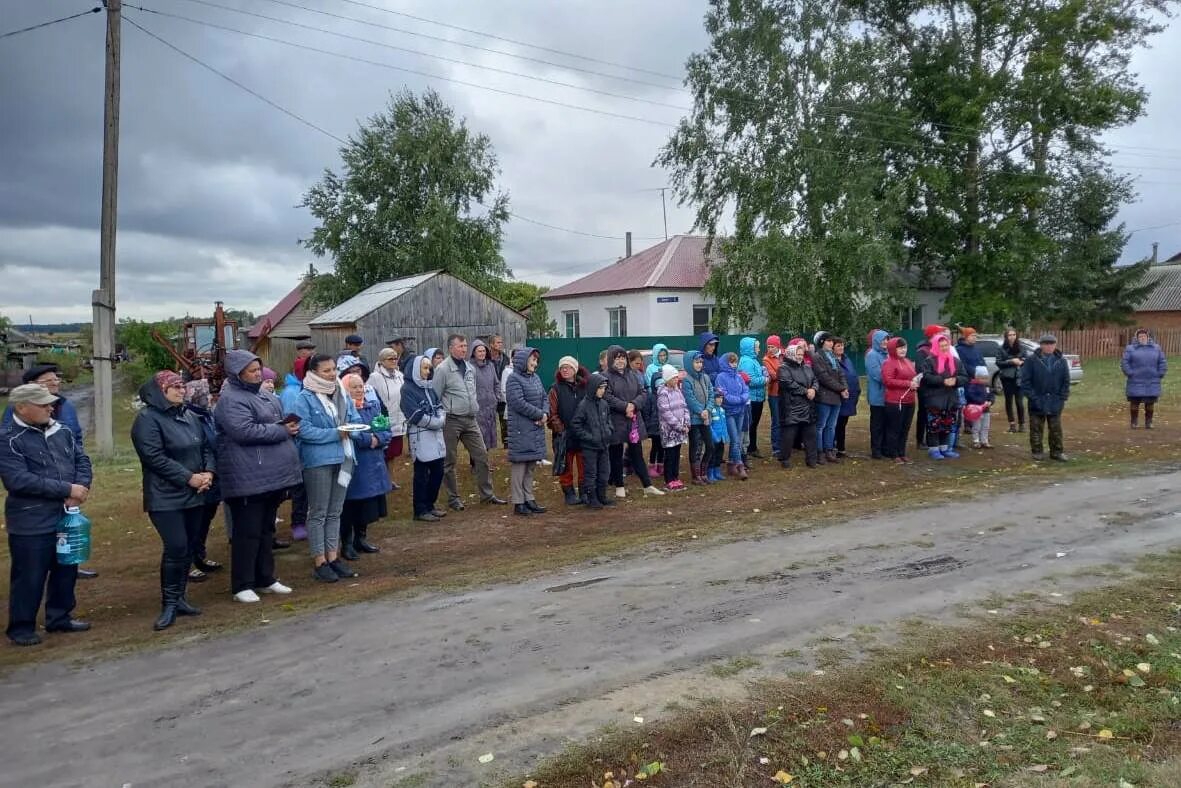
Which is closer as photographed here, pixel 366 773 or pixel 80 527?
pixel 366 773

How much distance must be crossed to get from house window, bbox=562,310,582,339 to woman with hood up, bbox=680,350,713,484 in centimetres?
2963

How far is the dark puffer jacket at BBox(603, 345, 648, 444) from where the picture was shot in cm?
1061

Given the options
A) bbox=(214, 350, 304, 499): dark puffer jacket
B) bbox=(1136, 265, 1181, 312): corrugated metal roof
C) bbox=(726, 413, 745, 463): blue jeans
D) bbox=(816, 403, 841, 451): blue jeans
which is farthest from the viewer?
bbox=(1136, 265, 1181, 312): corrugated metal roof

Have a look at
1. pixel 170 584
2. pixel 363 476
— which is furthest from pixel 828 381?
pixel 170 584

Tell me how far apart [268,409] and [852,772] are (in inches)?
199

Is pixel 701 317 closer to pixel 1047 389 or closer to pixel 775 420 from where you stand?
pixel 775 420

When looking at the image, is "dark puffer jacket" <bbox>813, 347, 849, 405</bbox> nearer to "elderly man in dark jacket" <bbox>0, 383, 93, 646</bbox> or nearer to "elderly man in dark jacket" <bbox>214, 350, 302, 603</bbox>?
"elderly man in dark jacket" <bbox>214, 350, 302, 603</bbox>

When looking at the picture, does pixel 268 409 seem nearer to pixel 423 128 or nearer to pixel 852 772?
pixel 852 772

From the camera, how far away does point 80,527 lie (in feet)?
21.2

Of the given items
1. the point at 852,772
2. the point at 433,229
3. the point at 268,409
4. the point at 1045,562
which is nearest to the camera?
the point at 852,772

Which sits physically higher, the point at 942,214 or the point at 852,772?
the point at 942,214

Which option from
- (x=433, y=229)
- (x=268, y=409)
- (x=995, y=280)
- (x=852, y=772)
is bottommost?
(x=852, y=772)

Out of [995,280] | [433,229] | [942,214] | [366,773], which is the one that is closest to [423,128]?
[433,229]

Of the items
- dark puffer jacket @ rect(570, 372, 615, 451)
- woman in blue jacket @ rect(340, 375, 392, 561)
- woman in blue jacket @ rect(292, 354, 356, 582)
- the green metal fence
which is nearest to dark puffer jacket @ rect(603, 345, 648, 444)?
dark puffer jacket @ rect(570, 372, 615, 451)
